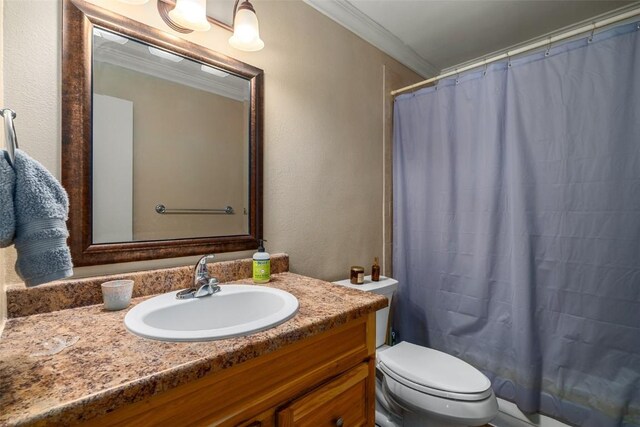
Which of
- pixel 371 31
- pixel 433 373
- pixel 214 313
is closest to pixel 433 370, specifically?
pixel 433 373

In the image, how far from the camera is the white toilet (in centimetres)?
115

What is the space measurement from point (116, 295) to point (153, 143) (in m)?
0.53

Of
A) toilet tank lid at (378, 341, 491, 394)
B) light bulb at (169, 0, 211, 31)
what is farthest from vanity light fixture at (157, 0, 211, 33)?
toilet tank lid at (378, 341, 491, 394)

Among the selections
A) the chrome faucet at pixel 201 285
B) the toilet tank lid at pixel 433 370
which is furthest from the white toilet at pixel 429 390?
the chrome faucet at pixel 201 285

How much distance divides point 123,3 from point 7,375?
42.8 inches

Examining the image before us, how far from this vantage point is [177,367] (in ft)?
1.77

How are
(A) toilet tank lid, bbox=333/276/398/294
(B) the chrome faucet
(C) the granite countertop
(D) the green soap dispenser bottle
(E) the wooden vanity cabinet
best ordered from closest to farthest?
(C) the granite countertop < (E) the wooden vanity cabinet < (B) the chrome faucet < (D) the green soap dispenser bottle < (A) toilet tank lid, bbox=333/276/398/294

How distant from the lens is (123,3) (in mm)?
990

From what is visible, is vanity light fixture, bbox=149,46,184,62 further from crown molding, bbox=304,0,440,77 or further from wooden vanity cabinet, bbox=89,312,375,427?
wooden vanity cabinet, bbox=89,312,375,427

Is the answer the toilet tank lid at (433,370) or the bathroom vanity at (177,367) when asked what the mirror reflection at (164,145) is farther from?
the toilet tank lid at (433,370)

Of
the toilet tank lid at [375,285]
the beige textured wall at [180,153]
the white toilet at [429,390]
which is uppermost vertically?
the beige textured wall at [180,153]

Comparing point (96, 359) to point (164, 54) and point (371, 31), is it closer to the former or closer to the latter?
point (164, 54)

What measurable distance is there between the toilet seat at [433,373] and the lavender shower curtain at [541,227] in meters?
0.40

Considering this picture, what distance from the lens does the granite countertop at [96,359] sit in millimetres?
448
